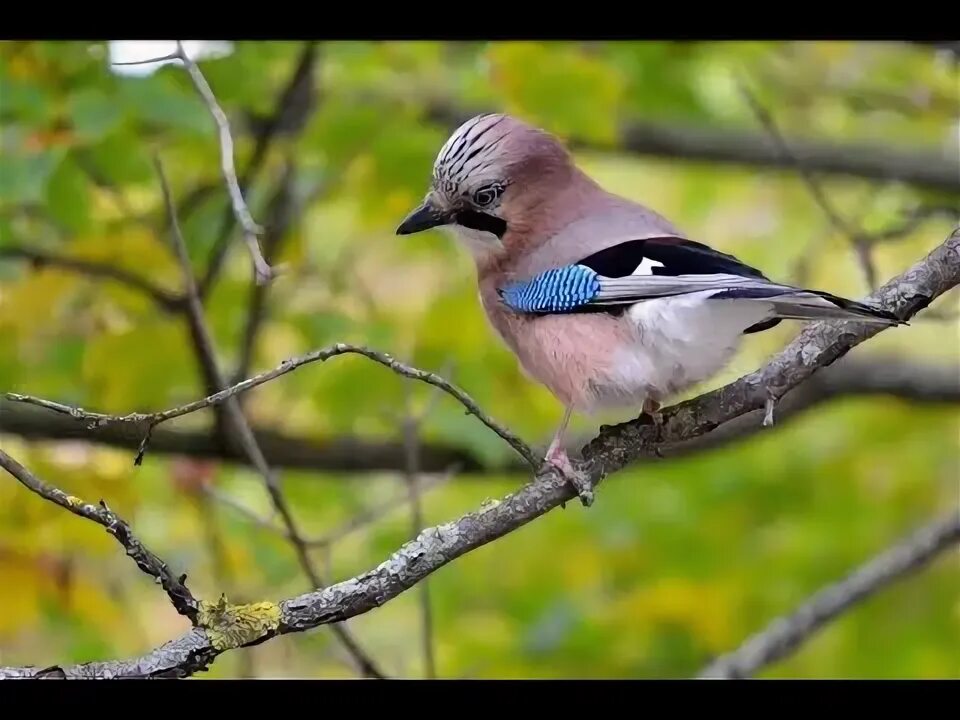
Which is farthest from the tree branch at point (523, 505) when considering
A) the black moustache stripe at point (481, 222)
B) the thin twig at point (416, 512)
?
the thin twig at point (416, 512)

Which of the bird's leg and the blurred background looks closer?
the bird's leg

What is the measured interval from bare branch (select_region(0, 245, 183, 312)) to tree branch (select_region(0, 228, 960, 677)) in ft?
1.77

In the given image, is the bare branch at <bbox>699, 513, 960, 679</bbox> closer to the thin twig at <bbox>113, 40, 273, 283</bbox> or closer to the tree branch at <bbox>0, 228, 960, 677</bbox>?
the tree branch at <bbox>0, 228, 960, 677</bbox>

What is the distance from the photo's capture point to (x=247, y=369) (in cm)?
144

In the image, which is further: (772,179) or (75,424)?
(772,179)

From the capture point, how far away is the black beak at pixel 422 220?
1.11 meters

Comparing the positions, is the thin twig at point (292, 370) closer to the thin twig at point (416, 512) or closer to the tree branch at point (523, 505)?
the tree branch at point (523, 505)

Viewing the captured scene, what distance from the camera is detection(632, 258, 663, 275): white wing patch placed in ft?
3.28

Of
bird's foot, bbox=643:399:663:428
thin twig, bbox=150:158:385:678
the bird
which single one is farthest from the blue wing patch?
thin twig, bbox=150:158:385:678

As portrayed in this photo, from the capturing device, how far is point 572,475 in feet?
3.20

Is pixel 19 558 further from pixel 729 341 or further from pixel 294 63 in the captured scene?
pixel 729 341

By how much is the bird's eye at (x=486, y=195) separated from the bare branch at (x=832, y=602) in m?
0.72
